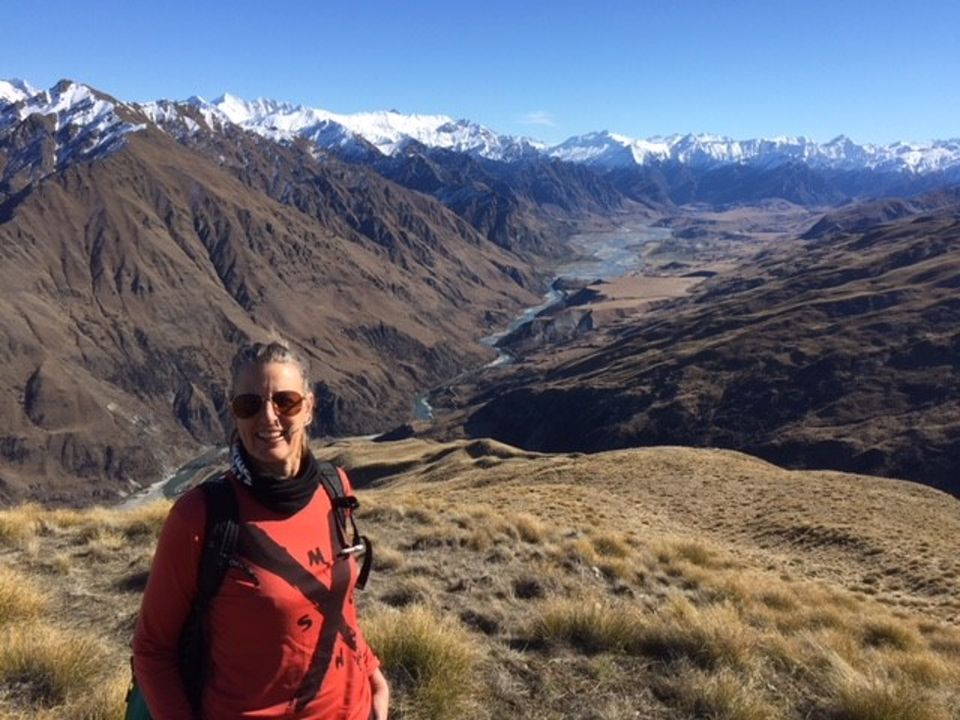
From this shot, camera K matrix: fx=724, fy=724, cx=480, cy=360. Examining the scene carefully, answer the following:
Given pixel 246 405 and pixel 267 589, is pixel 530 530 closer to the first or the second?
pixel 246 405

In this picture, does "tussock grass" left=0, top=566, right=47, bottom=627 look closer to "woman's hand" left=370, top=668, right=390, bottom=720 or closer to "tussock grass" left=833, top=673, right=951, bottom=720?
"woman's hand" left=370, top=668, right=390, bottom=720

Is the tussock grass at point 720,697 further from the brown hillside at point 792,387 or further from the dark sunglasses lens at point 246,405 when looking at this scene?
the brown hillside at point 792,387

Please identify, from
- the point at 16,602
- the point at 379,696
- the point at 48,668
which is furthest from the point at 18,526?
the point at 379,696

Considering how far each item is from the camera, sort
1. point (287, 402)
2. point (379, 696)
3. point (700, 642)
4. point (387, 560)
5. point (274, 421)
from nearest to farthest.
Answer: point (274, 421) < point (287, 402) < point (379, 696) < point (700, 642) < point (387, 560)

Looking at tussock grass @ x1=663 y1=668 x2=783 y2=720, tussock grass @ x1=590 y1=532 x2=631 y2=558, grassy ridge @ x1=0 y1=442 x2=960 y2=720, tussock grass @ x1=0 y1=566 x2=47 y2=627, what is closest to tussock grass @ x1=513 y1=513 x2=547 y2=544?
grassy ridge @ x1=0 y1=442 x2=960 y2=720

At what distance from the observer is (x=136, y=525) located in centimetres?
1431

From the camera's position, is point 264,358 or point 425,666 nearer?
point 264,358

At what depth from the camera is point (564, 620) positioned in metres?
9.27

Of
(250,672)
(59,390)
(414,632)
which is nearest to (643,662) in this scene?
(414,632)

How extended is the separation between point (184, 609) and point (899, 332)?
14653 centimetres

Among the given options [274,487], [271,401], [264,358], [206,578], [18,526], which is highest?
[264,358]

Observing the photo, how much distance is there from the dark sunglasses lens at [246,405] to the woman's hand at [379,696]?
194 centimetres

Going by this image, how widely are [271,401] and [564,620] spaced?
20.7 feet

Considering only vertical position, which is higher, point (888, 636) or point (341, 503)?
point (341, 503)
